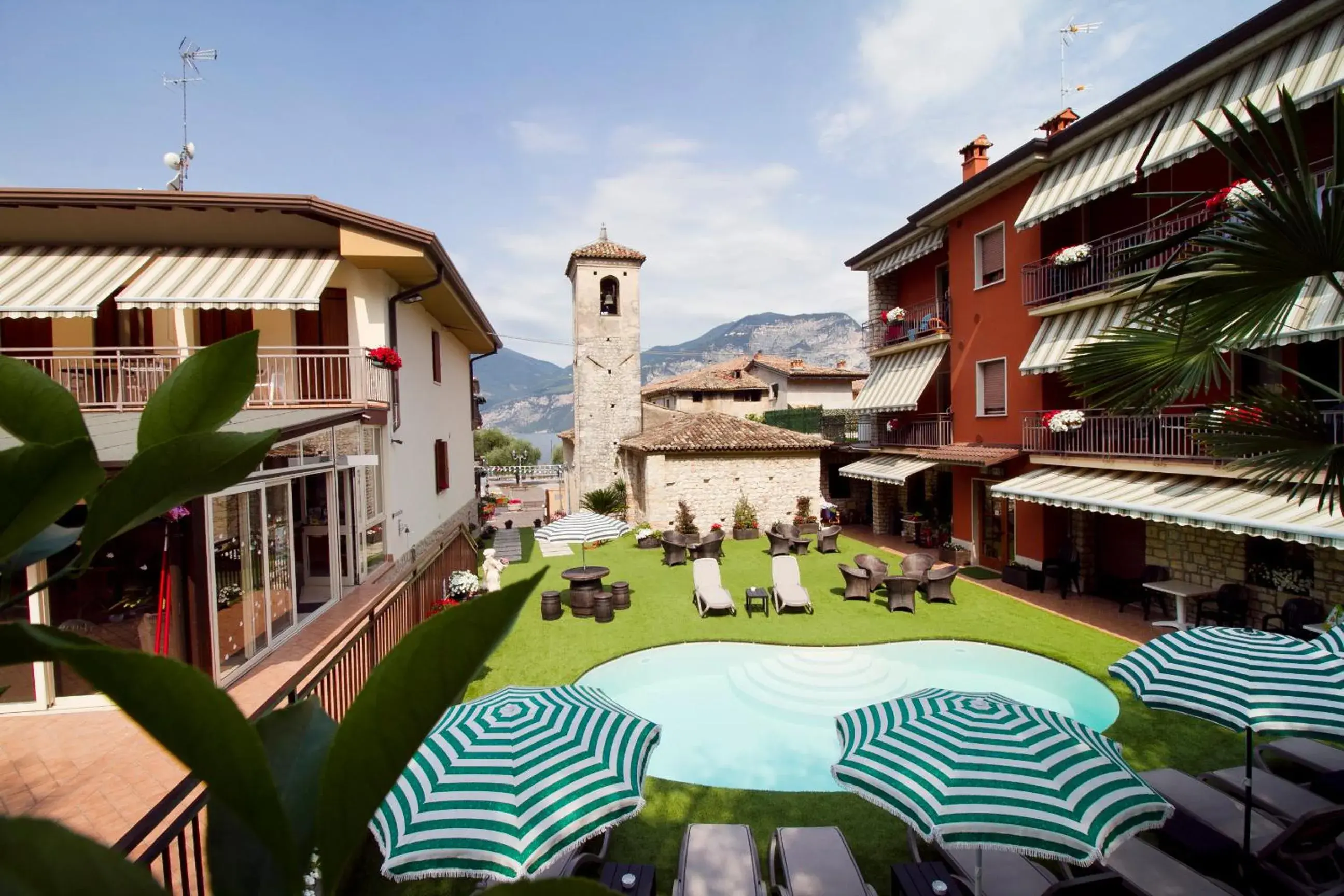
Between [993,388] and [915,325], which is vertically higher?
[915,325]

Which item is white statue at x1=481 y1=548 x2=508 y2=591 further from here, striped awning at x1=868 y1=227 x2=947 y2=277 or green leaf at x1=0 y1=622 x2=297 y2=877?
striped awning at x1=868 y1=227 x2=947 y2=277

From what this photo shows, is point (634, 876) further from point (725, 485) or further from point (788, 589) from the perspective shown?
point (725, 485)

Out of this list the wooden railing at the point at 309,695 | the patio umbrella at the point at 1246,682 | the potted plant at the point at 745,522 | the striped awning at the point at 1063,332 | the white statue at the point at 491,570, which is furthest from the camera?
the potted plant at the point at 745,522

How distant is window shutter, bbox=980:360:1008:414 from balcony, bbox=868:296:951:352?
2531mm

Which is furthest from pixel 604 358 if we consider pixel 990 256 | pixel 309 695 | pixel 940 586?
pixel 309 695

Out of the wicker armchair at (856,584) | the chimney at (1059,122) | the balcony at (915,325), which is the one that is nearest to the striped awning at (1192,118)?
the chimney at (1059,122)

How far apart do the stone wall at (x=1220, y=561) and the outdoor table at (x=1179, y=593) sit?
41cm

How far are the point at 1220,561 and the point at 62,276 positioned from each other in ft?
82.1

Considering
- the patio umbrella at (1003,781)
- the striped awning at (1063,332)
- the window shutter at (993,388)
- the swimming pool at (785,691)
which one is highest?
the striped awning at (1063,332)

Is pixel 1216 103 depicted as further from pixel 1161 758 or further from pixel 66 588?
pixel 66 588

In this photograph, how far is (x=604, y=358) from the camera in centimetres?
3788

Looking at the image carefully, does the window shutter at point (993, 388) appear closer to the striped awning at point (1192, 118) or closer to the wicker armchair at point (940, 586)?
the striped awning at point (1192, 118)

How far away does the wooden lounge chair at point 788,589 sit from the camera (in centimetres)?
1680

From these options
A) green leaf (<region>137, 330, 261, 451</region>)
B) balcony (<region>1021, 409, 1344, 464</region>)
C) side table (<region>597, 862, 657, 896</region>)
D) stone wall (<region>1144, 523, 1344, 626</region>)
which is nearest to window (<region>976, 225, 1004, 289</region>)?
balcony (<region>1021, 409, 1344, 464</region>)
